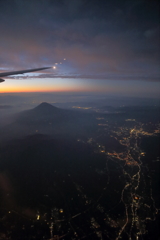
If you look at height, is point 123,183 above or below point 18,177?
above

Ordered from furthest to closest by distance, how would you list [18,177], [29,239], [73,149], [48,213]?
[73,149], [18,177], [48,213], [29,239]

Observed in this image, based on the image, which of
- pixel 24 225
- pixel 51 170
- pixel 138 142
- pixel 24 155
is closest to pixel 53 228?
pixel 24 225

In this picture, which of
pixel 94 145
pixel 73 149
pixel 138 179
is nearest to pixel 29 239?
pixel 138 179

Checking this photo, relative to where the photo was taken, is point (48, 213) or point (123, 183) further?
point (123, 183)

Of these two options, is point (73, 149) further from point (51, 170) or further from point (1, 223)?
point (1, 223)

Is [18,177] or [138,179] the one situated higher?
[138,179]

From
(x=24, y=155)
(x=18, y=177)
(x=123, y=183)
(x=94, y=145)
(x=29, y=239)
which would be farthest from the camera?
(x=94, y=145)

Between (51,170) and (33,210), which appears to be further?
(51,170)

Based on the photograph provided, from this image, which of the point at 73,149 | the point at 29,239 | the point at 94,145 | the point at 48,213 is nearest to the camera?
the point at 29,239

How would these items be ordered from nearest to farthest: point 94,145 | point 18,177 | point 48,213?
point 48,213 < point 18,177 < point 94,145
